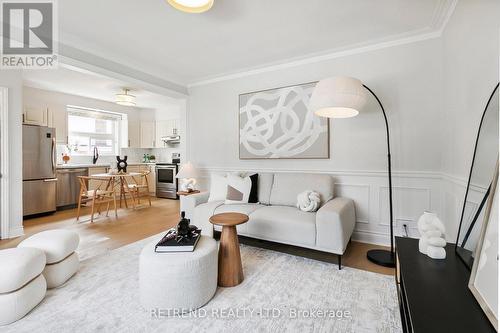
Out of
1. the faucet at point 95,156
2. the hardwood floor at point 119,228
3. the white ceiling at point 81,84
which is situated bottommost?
the hardwood floor at point 119,228

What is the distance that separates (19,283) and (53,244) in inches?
17.3

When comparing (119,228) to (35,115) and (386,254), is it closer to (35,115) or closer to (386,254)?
(35,115)

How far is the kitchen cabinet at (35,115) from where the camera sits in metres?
4.64

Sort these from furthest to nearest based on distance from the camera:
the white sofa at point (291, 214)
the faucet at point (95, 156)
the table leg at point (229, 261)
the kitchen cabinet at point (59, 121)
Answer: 1. the faucet at point (95, 156)
2. the kitchen cabinet at point (59, 121)
3. the white sofa at point (291, 214)
4. the table leg at point (229, 261)

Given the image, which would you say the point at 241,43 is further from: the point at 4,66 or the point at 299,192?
the point at 4,66

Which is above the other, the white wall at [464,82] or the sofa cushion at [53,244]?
the white wall at [464,82]

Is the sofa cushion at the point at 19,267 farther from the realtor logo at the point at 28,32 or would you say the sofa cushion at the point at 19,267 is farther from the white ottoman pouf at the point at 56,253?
the realtor logo at the point at 28,32

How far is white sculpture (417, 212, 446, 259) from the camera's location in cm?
128

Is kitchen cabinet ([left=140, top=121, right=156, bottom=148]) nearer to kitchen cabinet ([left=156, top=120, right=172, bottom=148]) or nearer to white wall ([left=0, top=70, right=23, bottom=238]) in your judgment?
kitchen cabinet ([left=156, top=120, right=172, bottom=148])

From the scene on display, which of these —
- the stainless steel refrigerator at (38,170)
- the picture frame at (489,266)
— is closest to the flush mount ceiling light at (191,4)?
the picture frame at (489,266)

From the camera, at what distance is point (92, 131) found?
6.08 m

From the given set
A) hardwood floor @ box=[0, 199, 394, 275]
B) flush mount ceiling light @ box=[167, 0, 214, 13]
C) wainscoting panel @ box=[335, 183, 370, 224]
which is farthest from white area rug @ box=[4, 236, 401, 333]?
flush mount ceiling light @ box=[167, 0, 214, 13]

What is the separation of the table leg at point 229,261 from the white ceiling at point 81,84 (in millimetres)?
2894

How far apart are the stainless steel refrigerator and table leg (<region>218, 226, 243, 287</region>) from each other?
4134 millimetres
